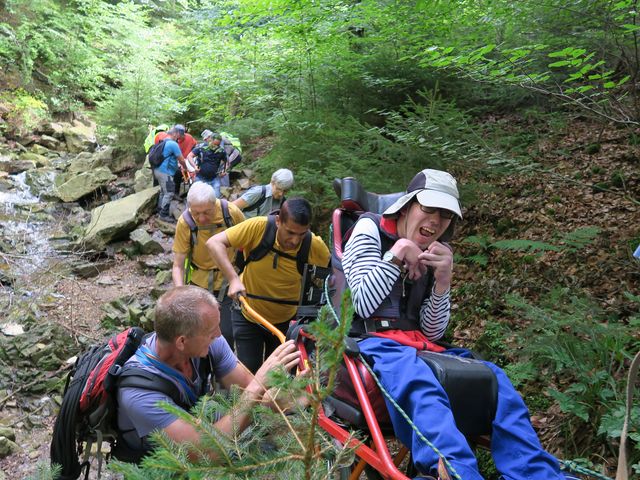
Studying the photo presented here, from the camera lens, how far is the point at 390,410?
8.08 feet

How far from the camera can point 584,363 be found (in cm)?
408

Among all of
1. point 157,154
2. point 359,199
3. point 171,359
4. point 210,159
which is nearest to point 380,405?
point 171,359

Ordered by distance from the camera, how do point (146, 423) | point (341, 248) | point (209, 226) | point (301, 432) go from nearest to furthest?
point (301, 432)
point (146, 423)
point (341, 248)
point (209, 226)

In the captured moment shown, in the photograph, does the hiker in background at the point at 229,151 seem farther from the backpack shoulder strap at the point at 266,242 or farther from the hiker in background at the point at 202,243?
the backpack shoulder strap at the point at 266,242

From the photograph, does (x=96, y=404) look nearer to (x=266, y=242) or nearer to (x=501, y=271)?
→ (x=266, y=242)

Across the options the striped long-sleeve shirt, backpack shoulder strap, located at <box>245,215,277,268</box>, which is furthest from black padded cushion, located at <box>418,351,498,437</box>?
backpack shoulder strap, located at <box>245,215,277,268</box>

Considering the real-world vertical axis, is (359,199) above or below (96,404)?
above

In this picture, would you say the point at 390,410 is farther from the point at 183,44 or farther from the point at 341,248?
the point at 183,44

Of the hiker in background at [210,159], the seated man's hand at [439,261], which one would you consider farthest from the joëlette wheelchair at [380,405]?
the hiker in background at [210,159]

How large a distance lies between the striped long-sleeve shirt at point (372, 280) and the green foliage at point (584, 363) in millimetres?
1388

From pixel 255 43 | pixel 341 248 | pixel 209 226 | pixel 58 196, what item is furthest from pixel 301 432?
pixel 58 196

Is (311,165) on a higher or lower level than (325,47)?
lower

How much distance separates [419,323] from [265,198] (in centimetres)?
422

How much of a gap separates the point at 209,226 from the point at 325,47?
554 centimetres
